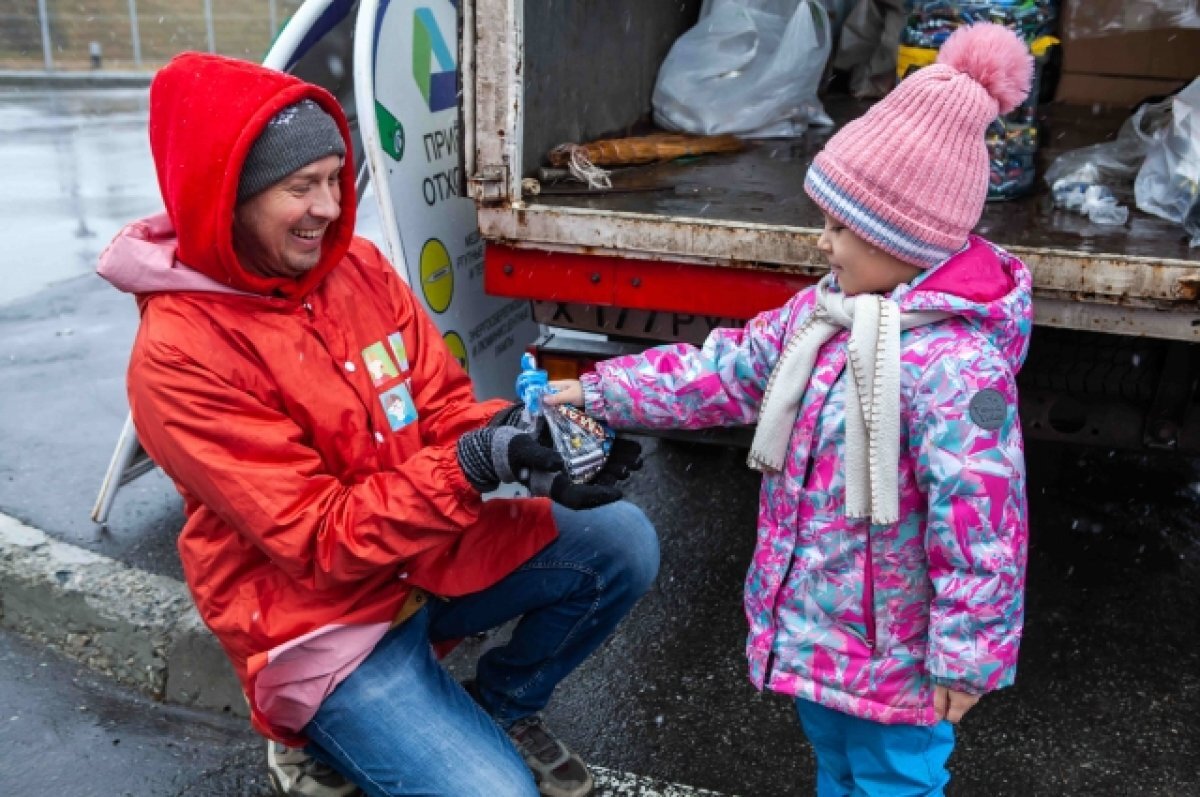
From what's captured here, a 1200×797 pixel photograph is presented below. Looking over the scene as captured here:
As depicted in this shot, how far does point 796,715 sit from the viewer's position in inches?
117

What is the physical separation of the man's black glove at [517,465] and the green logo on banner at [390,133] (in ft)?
4.42

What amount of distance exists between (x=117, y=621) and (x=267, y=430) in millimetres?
1449

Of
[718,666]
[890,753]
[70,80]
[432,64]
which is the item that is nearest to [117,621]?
[718,666]

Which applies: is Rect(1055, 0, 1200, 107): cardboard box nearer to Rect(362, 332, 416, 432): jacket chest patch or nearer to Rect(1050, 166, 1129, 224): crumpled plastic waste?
Rect(1050, 166, 1129, 224): crumpled plastic waste

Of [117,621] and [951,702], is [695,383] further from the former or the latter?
[117,621]

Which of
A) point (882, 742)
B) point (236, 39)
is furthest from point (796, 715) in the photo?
point (236, 39)

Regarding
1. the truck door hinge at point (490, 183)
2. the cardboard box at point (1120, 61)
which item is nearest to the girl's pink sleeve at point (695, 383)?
the truck door hinge at point (490, 183)

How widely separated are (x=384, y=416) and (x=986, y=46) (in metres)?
1.23

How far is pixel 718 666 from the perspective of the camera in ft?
10.5

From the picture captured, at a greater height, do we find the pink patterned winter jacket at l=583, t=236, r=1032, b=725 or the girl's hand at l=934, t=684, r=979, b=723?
the pink patterned winter jacket at l=583, t=236, r=1032, b=725

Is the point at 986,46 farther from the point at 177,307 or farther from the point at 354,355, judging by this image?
the point at 177,307

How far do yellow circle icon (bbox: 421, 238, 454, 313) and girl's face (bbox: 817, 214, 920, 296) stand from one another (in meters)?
1.53

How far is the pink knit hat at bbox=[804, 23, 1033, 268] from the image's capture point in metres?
1.84

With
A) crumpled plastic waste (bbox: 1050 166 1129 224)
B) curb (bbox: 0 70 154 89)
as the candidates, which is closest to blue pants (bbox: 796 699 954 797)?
crumpled plastic waste (bbox: 1050 166 1129 224)
